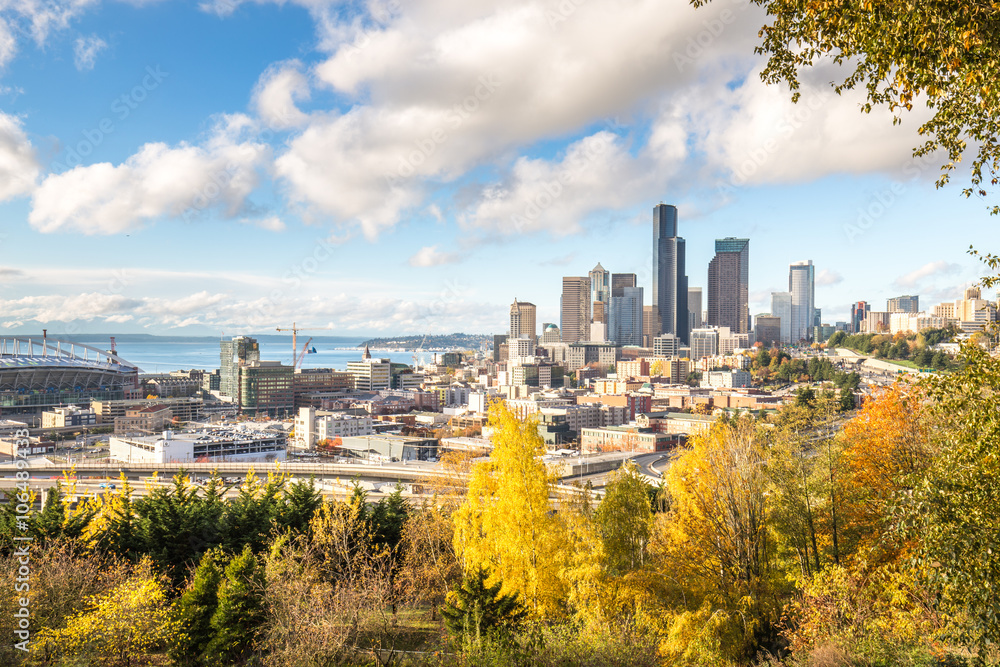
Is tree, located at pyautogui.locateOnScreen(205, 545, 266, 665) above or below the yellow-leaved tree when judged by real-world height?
below

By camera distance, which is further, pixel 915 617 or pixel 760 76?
pixel 915 617

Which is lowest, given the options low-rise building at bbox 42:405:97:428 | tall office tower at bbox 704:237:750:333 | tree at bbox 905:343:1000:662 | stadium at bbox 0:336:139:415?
low-rise building at bbox 42:405:97:428

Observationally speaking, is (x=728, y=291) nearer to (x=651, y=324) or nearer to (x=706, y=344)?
(x=651, y=324)

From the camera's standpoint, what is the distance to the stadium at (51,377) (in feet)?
236

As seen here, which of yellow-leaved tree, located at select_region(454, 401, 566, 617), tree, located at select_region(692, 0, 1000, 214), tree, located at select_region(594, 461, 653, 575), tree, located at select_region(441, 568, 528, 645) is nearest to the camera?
tree, located at select_region(692, 0, 1000, 214)

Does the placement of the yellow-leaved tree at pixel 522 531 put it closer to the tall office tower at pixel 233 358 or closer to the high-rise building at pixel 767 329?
the tall office tower at pixel 233 358

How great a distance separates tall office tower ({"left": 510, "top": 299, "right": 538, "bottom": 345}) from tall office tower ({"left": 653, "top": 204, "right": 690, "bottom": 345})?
3986 cm

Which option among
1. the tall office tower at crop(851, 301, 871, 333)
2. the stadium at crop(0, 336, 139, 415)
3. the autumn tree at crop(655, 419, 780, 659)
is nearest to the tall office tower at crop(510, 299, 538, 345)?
the tall office tower at crop(851, 301, 871, 333)

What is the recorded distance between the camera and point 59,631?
8.08m

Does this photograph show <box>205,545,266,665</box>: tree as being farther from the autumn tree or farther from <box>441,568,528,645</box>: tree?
the autumn tree

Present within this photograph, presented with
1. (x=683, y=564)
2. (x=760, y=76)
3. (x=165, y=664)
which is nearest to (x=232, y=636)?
(x=165, y=664)

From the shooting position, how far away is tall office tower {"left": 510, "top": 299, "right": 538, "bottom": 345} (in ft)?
611

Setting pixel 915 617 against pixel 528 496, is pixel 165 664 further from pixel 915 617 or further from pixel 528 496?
pixel 915 617

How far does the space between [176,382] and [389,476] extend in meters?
76.8
